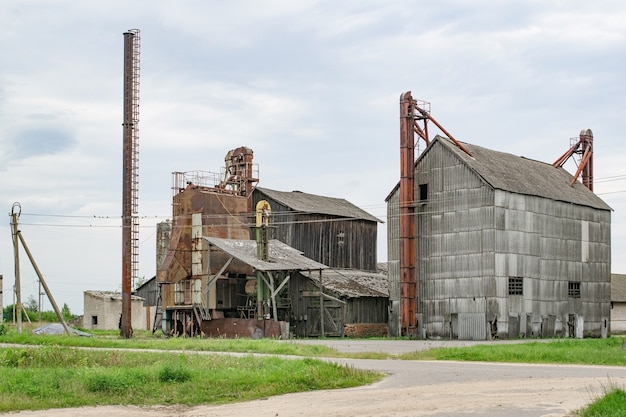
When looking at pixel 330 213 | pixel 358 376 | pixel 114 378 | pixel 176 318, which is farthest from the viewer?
pixel 330 213

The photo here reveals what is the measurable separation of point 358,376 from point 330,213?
45709 millimetres

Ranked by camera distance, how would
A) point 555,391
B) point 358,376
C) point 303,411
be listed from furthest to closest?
point 358,376 → point 555,391 → point 303,411

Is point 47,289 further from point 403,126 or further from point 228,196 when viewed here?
point 403,126

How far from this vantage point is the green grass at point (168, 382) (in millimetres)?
19938

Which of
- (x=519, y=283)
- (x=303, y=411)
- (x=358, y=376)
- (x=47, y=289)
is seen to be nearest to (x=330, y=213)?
(x=519, y=283)

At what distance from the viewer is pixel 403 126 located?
54.8 m

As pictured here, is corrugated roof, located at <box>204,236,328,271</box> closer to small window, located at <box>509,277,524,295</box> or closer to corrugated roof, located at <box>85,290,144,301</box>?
small window, located at <box>509,277,524,295</box>

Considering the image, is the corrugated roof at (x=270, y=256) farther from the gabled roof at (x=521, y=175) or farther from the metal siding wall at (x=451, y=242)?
the gabled roof at (x=521, y=175)

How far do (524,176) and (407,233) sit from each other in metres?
8.79

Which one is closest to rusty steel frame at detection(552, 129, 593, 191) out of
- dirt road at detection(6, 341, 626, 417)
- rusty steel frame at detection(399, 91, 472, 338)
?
rusty steel frame at detection(399, 91, 472, 338)

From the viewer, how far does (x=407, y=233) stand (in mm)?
54062

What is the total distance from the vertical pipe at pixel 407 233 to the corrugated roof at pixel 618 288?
24356 millimetres

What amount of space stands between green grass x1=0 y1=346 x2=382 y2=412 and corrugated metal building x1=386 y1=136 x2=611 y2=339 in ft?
88.1

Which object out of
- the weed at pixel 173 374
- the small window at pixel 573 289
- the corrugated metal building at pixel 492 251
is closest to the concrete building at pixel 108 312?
the corrugated metal building at pixel 492 251
